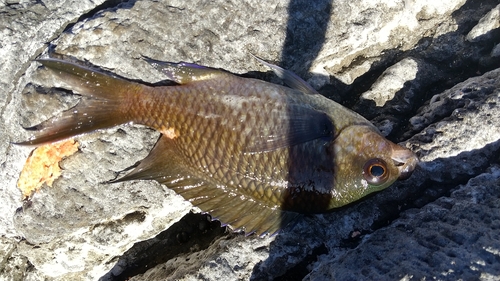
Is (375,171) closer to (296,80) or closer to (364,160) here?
(364,160)

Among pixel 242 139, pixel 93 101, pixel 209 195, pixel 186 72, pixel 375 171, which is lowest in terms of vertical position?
pixel 209 195

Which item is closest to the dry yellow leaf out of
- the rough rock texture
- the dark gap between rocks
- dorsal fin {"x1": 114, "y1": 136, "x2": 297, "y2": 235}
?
the rough rock texture

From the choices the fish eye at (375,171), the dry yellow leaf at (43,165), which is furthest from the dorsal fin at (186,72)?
the fish eye at (375,171)

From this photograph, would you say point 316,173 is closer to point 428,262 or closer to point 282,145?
point 282,145

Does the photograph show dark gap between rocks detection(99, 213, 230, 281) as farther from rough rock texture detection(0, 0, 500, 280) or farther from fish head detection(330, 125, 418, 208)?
fish head detection(330, 125, 418, 208)

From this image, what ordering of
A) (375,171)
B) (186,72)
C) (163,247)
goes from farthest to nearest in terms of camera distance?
(163,247) → (186,72) → (375,171)

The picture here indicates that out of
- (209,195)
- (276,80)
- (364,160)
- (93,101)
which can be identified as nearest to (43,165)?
(93,101)

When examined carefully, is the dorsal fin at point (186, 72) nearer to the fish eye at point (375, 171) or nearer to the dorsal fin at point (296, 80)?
the dorsal fin at point (296, 80)
